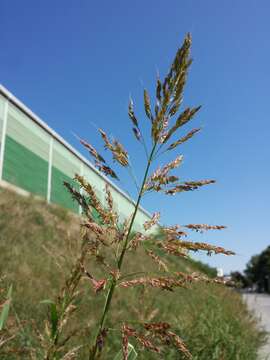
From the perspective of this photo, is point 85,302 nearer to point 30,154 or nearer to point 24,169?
point 24,169

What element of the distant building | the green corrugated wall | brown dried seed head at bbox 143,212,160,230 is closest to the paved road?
brown dried seed head at bbox 143,212,160,230

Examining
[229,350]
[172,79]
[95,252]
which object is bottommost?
[229,350]

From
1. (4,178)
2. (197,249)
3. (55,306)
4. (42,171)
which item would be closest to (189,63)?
(197,249)

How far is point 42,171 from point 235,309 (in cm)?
1571

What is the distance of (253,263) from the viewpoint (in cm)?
8300

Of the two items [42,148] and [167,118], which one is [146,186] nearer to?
[167,118]

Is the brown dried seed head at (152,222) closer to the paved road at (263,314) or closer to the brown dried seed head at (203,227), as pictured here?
the brown dried seed head at (203,227)

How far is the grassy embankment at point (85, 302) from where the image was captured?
4152 millimetres

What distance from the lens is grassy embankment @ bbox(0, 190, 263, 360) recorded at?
4152 millimetres

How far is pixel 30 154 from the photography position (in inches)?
834

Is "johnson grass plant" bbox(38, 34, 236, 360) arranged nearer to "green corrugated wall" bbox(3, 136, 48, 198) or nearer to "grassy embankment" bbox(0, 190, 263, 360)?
"grassy embankment" bbox(0, 190, 263, 360)

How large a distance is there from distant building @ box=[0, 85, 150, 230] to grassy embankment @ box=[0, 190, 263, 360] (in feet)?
10.6

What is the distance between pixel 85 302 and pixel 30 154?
14.1 metres

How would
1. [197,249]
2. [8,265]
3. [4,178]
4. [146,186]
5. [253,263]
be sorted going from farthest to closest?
[253,263]
[4,178]
[8,265]
[146,186]
[197,249]
